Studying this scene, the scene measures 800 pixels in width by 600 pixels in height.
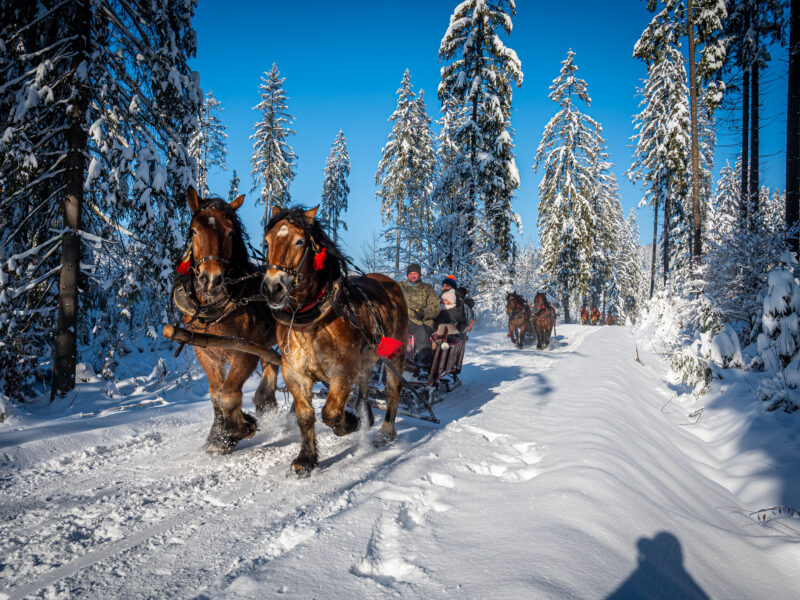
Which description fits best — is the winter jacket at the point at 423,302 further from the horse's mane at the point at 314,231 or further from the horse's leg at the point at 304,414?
the horse's leg at the point at 304,414

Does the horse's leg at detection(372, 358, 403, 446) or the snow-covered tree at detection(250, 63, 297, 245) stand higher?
the snow-covered tree at detection(250, 63, 297, 245)

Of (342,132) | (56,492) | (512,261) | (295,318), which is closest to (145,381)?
(56,492)

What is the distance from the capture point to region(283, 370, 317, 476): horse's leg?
3768mm

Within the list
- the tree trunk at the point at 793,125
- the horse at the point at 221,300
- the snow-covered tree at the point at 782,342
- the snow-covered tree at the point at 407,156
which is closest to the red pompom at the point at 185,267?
the horse at the point at 221,300

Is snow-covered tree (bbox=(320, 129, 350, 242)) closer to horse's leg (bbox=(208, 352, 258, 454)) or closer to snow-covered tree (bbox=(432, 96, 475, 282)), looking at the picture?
snow-covered tree (bbox=(432, 96, 475, 282))

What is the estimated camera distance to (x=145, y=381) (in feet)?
26.8

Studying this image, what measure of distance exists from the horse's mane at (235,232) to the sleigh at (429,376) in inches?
100

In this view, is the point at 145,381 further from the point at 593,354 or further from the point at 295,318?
the point at 593,354

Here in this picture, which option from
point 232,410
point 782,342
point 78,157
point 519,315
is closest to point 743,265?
point 782,342

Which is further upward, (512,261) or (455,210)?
(455,210)

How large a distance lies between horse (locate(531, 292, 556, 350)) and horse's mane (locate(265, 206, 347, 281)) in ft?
46.4

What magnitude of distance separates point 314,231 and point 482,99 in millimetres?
16081

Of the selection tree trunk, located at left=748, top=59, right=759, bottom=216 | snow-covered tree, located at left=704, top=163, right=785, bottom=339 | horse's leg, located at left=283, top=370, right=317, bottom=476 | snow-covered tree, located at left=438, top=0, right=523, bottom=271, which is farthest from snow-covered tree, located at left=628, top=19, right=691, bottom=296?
horse's leg, located at left=283, top=370, right=317, bottom=476

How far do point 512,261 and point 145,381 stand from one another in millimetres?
16492
